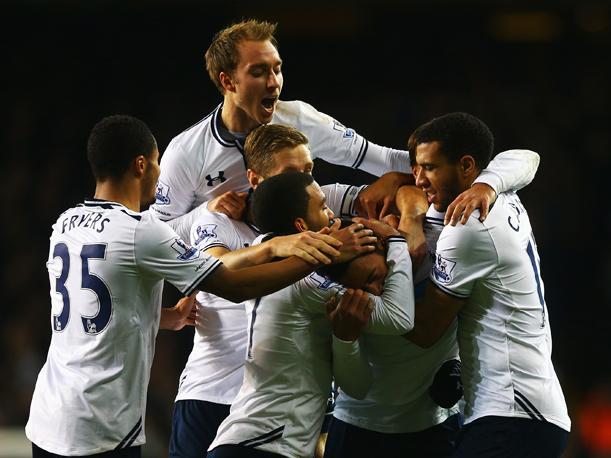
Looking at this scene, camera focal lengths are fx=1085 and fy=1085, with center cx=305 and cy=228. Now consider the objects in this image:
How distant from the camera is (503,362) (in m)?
3.72

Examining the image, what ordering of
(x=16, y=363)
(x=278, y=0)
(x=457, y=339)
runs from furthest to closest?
1. (x=278, y=0)
2. (x=16, y=363)
3. (x=457, y=339)

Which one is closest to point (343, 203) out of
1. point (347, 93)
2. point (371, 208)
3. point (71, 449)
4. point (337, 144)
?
point (371, 208)

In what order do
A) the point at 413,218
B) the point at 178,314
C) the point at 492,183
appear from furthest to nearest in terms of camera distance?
1. the point at 178,314
2. the point at 413,218
3. the point at 492,183

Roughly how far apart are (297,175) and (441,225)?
25.6 inches

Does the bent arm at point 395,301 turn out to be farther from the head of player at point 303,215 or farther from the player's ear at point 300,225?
the player's ear at point 300,225

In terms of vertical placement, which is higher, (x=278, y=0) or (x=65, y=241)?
(x=278, y=0)

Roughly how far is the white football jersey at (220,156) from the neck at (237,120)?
0.03 meters

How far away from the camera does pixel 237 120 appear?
185 inches

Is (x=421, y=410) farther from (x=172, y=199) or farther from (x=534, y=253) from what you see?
(x=172, y=199)

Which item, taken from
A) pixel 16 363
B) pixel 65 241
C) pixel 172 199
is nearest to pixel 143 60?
pixel 16 363

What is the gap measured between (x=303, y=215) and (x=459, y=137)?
2.14 feet

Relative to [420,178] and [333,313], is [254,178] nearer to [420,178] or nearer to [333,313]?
[420,178]

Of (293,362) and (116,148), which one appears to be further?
(116,148)

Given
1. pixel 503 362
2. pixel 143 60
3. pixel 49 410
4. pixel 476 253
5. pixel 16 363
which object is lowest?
pixel 16 363
